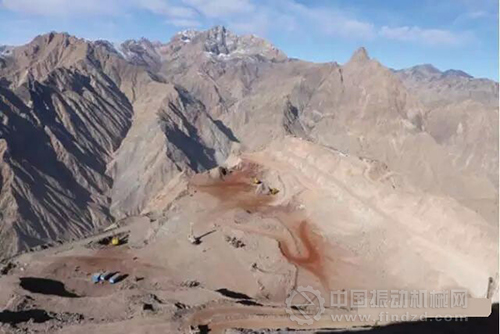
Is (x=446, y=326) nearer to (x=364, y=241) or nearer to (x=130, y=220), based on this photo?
(x=364, y=241)

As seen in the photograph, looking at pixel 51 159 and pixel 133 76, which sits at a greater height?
pixel 133 76

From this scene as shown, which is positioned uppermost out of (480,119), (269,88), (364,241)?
(269,88)

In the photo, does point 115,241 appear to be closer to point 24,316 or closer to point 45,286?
point 45,286

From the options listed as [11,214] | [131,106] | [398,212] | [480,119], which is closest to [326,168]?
Result: [398,212]

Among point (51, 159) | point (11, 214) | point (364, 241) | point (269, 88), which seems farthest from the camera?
point (269, 88)

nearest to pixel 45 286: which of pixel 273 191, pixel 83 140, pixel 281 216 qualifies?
pixel 281 216

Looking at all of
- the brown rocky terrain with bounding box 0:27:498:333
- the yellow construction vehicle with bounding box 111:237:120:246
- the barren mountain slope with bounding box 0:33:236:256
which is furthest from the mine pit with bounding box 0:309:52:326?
the barren mountain slope with bounding box 0:33:236:256

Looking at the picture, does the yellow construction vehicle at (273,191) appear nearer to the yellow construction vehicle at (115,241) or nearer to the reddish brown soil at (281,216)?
the reddish brown soil at (281,216)

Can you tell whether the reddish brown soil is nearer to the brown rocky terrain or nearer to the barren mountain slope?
the brown rocky terrain

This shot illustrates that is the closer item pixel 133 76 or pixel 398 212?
pixel 398 212
